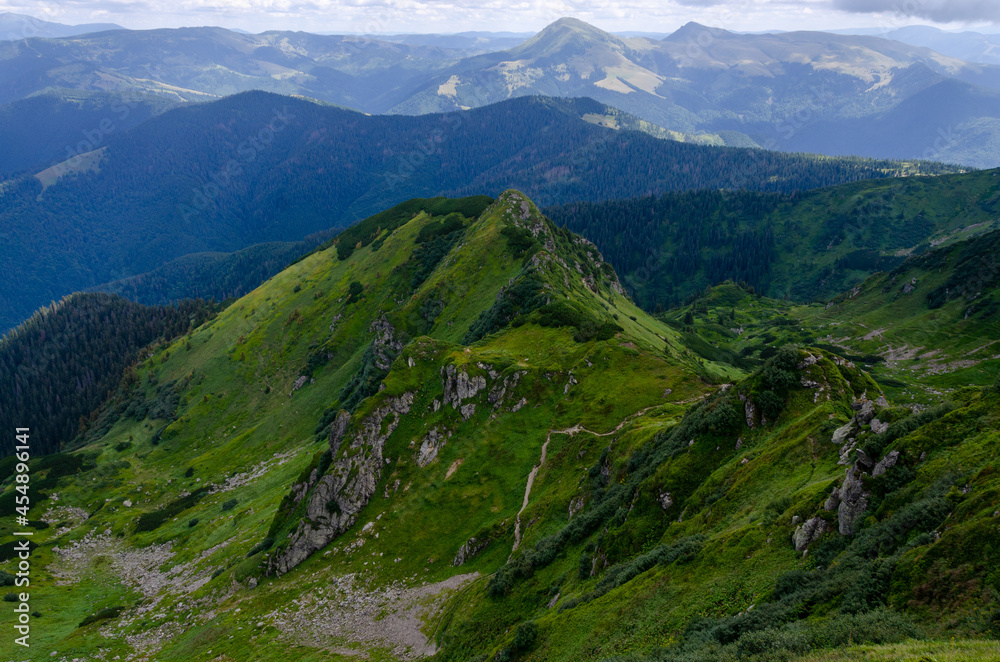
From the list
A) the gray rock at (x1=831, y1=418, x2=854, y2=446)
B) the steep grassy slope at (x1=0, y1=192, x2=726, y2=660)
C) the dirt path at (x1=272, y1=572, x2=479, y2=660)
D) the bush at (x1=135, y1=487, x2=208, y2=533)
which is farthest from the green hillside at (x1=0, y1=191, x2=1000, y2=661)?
the bush at (x1=135, y1=487, x2=208, y2=533)

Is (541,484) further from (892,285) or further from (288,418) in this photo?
(892,285)

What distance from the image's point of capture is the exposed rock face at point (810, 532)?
81.5 ft

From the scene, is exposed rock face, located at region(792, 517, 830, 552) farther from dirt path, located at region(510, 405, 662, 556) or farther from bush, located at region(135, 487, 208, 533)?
bush, located at region(135, 487, 208, 533)

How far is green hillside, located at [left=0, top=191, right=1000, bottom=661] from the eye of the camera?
22.2m

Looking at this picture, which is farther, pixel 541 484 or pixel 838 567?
pixel 541 484

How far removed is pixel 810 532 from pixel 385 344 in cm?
11439

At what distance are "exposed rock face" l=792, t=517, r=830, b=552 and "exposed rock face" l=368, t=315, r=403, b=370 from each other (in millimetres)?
99960

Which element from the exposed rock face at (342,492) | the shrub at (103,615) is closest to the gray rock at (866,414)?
the exposed rock face at (342,492)

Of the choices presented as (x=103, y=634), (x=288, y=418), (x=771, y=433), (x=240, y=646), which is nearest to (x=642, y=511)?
(x=771, y=433)

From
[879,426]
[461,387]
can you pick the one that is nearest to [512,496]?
[461,387]

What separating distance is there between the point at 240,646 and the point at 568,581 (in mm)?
40838

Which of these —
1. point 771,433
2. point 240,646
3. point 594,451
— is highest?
point 771,433

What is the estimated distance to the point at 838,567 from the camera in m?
22.0

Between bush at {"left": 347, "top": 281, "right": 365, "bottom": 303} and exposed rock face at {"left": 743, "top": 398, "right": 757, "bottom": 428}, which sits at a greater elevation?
exposed rock face at {"left": 743, "top": 398, "right": 757, "bottom": 428}
